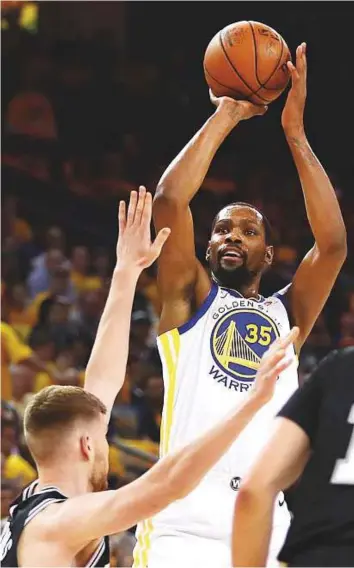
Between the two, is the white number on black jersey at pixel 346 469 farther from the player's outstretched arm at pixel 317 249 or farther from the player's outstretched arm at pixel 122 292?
the player's outstretched arm at pixel 317 249

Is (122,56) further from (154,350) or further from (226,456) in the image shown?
(226,456)

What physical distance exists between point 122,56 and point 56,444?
1251cm

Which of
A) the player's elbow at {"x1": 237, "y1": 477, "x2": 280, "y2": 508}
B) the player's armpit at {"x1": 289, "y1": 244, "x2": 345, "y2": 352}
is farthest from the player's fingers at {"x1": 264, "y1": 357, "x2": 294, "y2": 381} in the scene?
the player's armpit at {"x1": 289, "y1": 244, "x2": 345, "y2": 352}

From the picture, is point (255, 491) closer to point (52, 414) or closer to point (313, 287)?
point (52, 414)

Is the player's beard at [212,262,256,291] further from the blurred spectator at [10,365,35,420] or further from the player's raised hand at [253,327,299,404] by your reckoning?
the blurred spectator at [10,365,35,420]

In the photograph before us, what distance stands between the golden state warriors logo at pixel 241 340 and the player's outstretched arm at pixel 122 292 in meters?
0.42

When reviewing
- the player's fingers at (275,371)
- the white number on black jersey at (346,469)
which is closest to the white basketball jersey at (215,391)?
the player's fingers at (275,371)

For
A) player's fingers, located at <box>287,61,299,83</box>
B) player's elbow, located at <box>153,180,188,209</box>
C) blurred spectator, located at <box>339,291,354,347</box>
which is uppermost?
player's fingers, located at <box>287,61,299,83</box>

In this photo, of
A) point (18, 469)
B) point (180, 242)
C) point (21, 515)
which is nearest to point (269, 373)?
point (21, 515)

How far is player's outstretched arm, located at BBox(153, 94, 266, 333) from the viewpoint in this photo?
16.0ft

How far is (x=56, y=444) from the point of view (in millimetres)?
3529

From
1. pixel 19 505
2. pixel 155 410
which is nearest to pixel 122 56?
pixel 155 410

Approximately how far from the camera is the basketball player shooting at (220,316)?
454cm

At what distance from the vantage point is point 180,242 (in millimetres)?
4879
